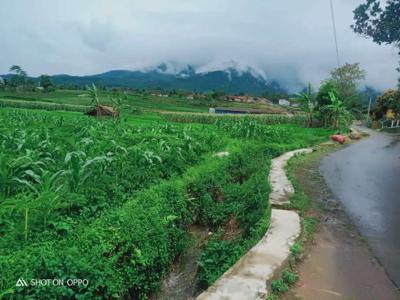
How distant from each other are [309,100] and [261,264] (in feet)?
84.4

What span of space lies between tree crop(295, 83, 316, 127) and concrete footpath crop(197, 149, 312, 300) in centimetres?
2305

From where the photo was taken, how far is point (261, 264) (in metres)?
4.22

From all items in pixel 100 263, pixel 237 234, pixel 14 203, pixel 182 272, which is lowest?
pixel 182 272

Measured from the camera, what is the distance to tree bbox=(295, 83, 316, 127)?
27.5m

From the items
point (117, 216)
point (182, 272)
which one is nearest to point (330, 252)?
point (182, 272)

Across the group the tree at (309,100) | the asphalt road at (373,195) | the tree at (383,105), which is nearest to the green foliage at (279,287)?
the asphalt road at (373,195)

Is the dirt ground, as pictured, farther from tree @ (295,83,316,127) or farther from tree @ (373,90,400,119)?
tree @ (373,90,400,119)

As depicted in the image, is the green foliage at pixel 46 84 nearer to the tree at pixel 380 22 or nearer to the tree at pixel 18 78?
the tree at pixel 18 78

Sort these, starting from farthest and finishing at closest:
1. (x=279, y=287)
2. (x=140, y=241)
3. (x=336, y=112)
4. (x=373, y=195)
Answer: (x=336, y=112) < (x=373, y=195) < (x=140, y=241) < (x=279, y=287)

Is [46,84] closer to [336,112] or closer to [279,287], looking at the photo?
[336,112]

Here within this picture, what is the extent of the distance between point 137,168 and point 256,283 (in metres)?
4.49

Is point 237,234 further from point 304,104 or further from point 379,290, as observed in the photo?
point 304,104

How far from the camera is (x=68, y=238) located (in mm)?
4254

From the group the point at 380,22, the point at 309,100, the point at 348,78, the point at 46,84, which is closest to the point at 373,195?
the point at 380,22
